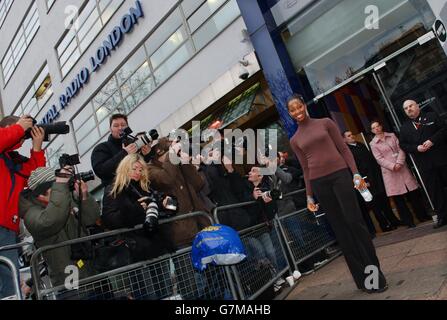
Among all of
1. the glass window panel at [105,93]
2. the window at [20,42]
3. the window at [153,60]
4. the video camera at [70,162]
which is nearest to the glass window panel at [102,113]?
the window at [153,60]

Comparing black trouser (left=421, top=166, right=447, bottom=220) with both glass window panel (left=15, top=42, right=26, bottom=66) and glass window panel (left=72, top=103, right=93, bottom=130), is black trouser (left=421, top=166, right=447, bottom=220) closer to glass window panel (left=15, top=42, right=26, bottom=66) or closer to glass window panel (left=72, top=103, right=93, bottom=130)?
glass window panel (left=72, top=103, right=93, bottom=130)

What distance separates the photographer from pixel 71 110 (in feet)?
53.7

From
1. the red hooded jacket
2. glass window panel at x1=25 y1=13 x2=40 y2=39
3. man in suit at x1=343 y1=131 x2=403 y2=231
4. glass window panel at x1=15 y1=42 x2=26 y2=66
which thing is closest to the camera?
the red hooded jacket

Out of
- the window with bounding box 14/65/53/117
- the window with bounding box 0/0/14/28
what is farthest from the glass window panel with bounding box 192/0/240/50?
the window with bounding box 0/0/14/28

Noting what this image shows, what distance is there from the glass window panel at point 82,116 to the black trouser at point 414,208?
12.6 m

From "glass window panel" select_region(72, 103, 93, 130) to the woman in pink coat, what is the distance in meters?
12.1

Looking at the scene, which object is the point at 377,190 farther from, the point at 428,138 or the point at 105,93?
the point at 105,93

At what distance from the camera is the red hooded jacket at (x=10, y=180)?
334 centimetres

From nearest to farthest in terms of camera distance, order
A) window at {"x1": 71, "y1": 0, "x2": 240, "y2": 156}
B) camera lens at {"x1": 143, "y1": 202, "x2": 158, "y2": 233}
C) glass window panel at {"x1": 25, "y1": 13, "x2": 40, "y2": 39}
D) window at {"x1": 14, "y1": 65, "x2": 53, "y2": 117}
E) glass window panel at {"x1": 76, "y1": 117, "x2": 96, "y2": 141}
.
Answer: camera lens at {"x1": 143, "y1": 202, "x2": 158, "y2": 233}, window at {"x1": 71, "y1": 0, "x2": 240, "y2": 156}, glass window panel at {"x1": 76, "y1": 117, "x2": 96, "y2": 141}, window at {"x1": 14, "y1": 65, "x2": 53, "y2": 117}, glass window panel at {"x1": 25, "y1": 13, "x2": 40, "y2": 39}

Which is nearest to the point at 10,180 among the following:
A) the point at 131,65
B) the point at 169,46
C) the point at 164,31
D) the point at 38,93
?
the point at 169,46

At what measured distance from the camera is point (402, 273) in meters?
3.64

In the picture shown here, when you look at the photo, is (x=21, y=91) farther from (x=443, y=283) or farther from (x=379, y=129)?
(x=443, y=283)

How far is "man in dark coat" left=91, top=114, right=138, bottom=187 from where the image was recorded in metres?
4.28

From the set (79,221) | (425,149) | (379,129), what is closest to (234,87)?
(379,129)
